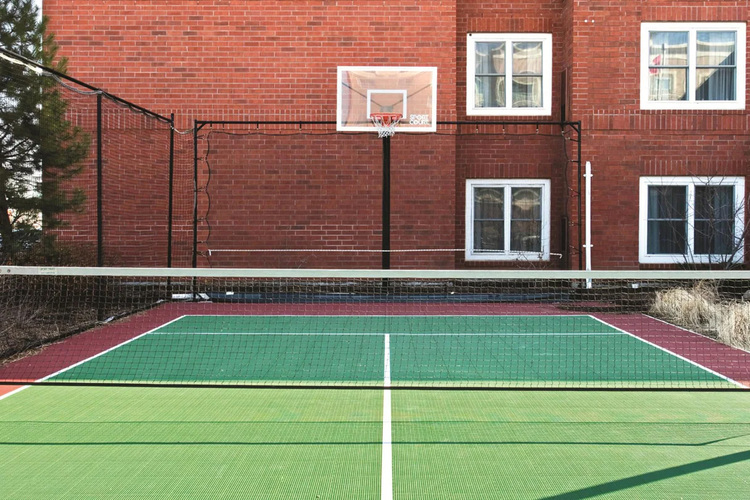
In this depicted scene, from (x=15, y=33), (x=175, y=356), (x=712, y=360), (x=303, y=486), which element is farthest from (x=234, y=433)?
(x=15, y=33)

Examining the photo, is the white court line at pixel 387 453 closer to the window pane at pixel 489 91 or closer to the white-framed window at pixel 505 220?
the white-framed window at pixel 505 220

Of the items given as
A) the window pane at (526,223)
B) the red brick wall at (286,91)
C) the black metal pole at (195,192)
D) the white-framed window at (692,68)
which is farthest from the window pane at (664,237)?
the black metal pole at (195,192)

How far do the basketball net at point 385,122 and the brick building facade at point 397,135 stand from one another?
3.82ft

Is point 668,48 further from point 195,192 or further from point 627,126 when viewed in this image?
point 195,192

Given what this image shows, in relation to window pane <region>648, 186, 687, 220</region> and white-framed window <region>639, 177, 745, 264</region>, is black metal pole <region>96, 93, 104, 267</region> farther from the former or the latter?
window pane <region>648, 186, 687, 220</region>

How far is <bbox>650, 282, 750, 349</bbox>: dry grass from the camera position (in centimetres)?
1045

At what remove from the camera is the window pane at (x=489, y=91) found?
56.6 ft

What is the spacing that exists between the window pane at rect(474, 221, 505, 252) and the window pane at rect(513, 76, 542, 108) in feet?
8.91

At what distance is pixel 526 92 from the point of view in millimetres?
→ 17297

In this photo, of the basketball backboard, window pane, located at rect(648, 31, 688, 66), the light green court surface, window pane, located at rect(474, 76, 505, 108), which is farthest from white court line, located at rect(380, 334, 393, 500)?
window pane, located at rect(648, 31, 688, 66)

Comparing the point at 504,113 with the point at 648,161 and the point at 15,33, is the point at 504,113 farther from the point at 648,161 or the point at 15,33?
the point at 15,33

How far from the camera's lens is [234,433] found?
5973 mm

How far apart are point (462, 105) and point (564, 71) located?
2376mm

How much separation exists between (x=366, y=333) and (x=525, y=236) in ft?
22.8
